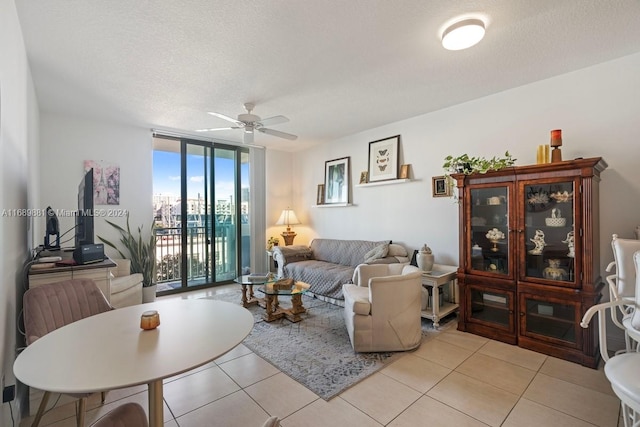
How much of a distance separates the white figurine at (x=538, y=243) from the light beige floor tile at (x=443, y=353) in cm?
115

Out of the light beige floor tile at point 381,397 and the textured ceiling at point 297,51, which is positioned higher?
the textured ceiling at point 297,51

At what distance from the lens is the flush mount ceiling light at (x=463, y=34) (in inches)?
80.0

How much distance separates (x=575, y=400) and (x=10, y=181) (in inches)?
159

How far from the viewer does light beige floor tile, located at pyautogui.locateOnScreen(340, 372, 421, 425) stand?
1884mm

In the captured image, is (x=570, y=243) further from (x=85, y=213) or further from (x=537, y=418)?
(x=85, y=213)

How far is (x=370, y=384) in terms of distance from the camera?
219 centimetres

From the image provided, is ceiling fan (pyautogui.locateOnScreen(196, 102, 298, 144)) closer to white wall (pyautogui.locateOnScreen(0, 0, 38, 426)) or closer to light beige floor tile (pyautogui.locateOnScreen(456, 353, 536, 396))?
white wall (pyautogui.locateOnScreen(0, 0, 38, 426))

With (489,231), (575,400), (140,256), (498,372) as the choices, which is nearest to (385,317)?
(498,372)

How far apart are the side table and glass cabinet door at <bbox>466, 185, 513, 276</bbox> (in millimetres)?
362

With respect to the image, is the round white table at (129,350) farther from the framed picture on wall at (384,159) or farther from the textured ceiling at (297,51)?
the framed picture on wall at (384,159)

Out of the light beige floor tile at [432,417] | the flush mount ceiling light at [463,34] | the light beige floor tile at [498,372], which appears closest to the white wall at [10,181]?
the light beige floor tile at [432,417]

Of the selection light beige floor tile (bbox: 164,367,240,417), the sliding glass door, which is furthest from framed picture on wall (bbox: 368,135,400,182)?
light beige floor tile (bbox: 164,367,240,417)

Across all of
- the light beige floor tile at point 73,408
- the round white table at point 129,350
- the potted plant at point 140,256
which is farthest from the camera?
the potted plant at point 140,256

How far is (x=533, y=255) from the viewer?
2768 mm
